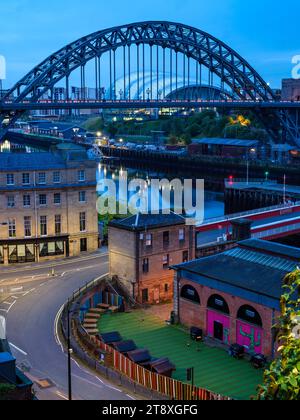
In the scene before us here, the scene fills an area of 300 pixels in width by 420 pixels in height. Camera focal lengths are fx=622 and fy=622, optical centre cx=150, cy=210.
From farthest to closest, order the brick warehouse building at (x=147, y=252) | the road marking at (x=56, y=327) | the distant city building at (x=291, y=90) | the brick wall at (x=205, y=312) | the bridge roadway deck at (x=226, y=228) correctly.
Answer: the distant city building at (x=291, y=90), the bridge roadway deck at (x=226, y=228), the brick warehouse building at (x=147, y=252), the road marking at (x=56, y=327), the brick wall at (x=205, y=312)

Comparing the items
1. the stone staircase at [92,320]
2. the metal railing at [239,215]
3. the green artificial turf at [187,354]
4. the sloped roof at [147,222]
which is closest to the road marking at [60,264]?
the sloped roof at [147,222]

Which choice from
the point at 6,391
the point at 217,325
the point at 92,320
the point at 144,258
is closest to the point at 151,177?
the point at 144,258

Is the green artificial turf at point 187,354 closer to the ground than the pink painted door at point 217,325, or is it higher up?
closer to the ground

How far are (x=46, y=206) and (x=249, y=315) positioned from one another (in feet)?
58.3

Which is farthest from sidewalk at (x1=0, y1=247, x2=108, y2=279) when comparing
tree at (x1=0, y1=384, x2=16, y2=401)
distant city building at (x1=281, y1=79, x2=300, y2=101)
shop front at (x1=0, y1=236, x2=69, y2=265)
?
distant city building at (x1=281, y1=79, x2=300, y2=101)

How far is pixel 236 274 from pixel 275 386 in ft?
62.0

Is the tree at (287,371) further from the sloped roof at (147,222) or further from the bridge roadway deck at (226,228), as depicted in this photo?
the bridge roadway deck at (226,228)

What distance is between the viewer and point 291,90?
97250mm

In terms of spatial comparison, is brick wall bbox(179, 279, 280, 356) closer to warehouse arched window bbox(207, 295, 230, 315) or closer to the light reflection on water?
warehouse arched window bbox(207, 295, 230, 315)

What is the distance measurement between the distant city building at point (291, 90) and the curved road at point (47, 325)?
68.4 meters

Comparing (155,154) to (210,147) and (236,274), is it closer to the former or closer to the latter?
(210,147)

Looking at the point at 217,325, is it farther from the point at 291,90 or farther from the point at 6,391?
the point at 291,90

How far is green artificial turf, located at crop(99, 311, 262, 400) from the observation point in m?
20.2

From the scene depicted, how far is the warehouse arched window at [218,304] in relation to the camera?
24.1m
